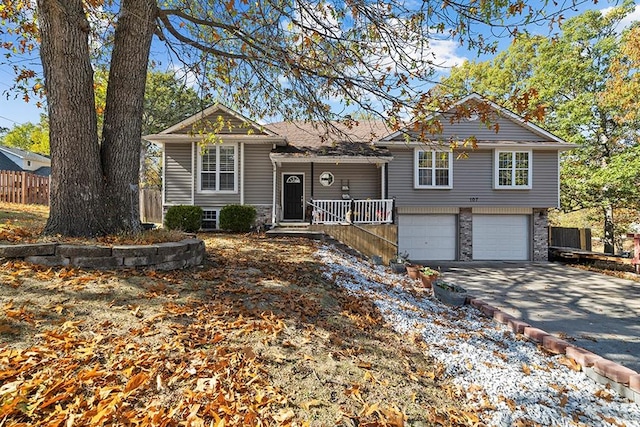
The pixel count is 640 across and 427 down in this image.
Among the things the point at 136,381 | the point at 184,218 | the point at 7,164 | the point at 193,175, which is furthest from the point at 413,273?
the point at 7,164

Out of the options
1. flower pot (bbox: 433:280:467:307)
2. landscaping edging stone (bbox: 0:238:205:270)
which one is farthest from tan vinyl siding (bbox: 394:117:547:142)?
landscaping edging stone (bbox: 0:238:205:270)

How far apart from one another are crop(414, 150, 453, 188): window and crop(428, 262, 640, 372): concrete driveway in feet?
10.8

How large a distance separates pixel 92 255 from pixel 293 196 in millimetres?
9751

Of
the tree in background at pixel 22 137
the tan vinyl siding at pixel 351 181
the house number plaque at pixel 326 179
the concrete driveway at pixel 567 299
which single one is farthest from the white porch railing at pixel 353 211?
the tree in background at pixel 22 137

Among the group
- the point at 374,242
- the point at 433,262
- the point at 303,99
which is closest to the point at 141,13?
the point at 303,99

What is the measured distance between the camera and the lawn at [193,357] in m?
2.01

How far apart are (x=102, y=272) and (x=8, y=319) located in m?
1.19

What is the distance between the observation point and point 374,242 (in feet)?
35.9

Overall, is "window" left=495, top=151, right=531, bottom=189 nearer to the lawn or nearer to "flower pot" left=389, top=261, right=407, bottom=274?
"flower pot" left=389, top=261, right=407, bottom=274

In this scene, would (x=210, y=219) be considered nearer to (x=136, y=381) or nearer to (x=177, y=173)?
(x=177, y=173)

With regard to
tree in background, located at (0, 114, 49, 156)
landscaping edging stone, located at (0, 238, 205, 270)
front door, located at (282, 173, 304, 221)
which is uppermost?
tree in background, located at (0, 114, 49, 156)

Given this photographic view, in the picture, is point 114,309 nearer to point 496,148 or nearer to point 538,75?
point 496,148

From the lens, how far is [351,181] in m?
13.5

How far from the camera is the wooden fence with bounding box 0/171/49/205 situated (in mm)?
15109
